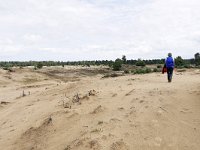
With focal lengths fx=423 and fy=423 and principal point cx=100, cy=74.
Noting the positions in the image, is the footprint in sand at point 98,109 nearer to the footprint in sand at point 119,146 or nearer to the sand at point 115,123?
the sand at point 115,123

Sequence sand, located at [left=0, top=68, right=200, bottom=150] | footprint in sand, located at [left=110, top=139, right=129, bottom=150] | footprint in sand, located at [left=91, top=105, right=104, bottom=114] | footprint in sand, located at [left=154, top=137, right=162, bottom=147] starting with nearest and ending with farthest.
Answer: footprint in sand, located at [left=110, top=139, right=129, bottom=150]
footprint in sand, located at [left=154, top=137, right=162, bottom=147]
sand, located at [left=0, top=68, right=200, bottom=150]
footprint in sand, located at [left=91, top=105, right=104, bottom=114]

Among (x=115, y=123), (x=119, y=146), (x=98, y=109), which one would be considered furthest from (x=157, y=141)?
(x=98, y=109)

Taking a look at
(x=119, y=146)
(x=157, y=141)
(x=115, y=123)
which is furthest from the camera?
(x=115, y=123)

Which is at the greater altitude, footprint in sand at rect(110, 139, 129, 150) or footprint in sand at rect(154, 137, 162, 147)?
footprint in sand at rect(154, 137, 162, 147)

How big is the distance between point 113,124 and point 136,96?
2.38 metres

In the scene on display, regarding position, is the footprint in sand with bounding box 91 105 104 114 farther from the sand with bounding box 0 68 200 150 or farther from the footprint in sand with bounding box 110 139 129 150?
the footprint in sand with bounding box 110 139 129 150

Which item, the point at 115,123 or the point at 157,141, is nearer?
the point at 157,141

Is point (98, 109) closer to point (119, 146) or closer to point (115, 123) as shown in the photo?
point (115, 123)

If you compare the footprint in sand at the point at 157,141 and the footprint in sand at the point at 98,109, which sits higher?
the footprint in sand at the point at 98,109

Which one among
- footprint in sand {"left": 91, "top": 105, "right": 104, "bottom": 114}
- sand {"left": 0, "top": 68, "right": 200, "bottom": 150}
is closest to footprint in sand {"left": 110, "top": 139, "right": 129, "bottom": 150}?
sand {"left": 0, "top": 68, "right": 200, "bottom": 150}

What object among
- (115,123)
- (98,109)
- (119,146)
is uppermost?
(98,109)

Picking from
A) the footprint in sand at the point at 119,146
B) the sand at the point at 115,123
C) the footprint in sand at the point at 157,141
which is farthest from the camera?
the sand at the point at 115,123

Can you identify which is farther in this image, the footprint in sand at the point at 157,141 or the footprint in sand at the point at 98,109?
the footprint in sand at the point at 98,109

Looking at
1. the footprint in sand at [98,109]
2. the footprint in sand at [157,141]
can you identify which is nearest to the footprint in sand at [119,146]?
the footprint in sand at [157,141]
